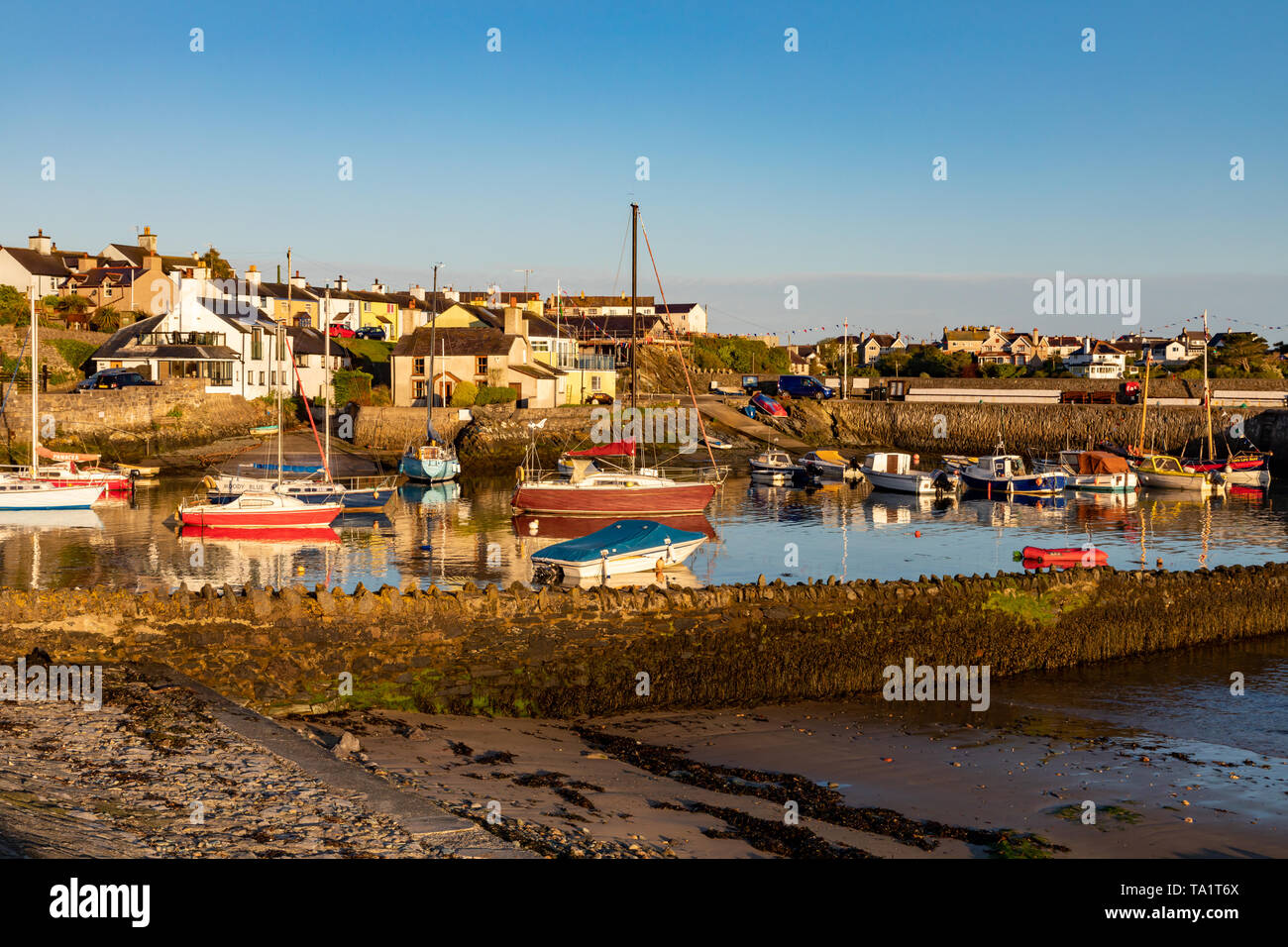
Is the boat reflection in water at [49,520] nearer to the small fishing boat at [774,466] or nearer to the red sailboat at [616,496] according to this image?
the red sailboat at [616,496]

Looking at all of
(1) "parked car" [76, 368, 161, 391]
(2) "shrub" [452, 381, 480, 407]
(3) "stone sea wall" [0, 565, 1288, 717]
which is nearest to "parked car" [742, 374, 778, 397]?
(2) "shrub" [452, 381, 480, 407]

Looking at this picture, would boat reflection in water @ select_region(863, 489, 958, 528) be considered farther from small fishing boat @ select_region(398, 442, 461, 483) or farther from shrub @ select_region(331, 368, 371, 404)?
shrub @ select_region(331, 368, 371, 404)

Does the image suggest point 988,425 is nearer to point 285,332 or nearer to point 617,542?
point 285,332

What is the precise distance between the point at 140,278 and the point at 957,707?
273 ft

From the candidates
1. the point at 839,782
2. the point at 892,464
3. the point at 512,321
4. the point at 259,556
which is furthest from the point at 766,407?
the point at 839,782

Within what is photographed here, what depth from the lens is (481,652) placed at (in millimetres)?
17891

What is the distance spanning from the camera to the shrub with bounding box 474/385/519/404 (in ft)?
244

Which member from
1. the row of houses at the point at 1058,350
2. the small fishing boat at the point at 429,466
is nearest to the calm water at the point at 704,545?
the small fishing boat at the point at 429,466

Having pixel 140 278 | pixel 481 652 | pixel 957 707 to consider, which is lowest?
pixel 957 707

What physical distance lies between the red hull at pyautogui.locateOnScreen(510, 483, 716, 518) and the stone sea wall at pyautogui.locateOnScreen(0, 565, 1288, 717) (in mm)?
23223

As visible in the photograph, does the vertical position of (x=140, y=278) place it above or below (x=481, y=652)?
above

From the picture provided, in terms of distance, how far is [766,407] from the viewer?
8619 centimetres
